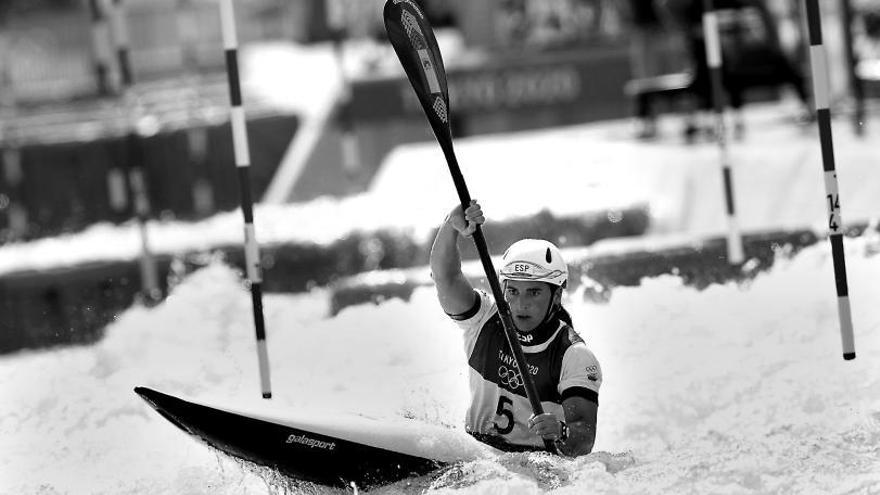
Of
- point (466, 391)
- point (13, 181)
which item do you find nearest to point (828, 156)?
point (466, 391)

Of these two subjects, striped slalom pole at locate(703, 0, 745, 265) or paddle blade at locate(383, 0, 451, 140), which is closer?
paddle blade at locate(383, 0, 451, 140)

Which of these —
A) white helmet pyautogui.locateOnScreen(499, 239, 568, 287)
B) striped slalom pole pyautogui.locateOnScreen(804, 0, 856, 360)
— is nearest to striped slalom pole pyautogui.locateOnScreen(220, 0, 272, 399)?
white helmet pyautogui.locateOnScreen(499, 239, 568, 287)

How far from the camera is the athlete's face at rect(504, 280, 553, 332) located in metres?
5.91

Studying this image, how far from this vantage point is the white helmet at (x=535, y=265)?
5.86m

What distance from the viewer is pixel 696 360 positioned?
7.85 metres

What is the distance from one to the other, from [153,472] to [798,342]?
3101 mm

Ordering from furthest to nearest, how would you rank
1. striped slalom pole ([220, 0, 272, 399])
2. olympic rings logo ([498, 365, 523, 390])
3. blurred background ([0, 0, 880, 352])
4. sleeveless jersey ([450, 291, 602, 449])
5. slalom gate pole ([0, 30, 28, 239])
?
slalom gate pole ([0, 30, 28, 239])
blurred background ([0, 0, 880, 352])
striped slalom pole ([220, 0, 272, 399])
olympic rings logo ([498, 365, 523, 390])
sleeveless jersey ([450, 291, 602, 449])

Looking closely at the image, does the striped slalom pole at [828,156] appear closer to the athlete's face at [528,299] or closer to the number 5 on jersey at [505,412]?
the athlete's face at [528,299]

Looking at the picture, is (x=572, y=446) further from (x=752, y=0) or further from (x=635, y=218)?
(x=752, y=0)

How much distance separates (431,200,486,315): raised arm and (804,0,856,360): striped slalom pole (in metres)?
1.47

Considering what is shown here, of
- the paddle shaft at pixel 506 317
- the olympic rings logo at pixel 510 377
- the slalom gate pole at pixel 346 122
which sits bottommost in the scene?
the olympic rings logo at pixel 510 377

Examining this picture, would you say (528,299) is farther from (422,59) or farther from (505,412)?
(422,59)

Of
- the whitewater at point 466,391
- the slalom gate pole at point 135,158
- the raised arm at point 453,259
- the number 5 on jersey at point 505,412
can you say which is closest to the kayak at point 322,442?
the whitewater at point 466,391

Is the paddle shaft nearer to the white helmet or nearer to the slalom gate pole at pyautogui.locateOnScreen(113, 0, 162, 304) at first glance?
the white helmet
